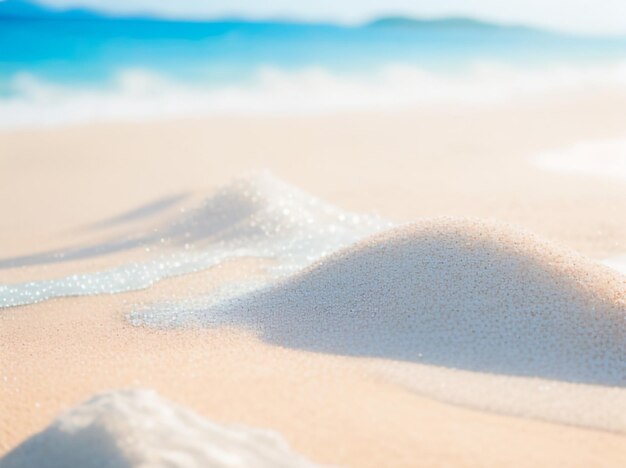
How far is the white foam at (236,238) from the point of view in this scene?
3.28m

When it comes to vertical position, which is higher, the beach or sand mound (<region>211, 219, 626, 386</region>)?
sand mound (<region>211, 219, 626, 386</region>)

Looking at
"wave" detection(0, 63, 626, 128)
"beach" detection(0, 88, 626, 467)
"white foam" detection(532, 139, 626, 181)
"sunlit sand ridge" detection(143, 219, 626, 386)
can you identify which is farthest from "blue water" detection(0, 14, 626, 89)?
"sunlit sand ridge" detection(143, 219, 626, 386)

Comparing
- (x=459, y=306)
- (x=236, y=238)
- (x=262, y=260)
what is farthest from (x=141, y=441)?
(x=236, y=238)

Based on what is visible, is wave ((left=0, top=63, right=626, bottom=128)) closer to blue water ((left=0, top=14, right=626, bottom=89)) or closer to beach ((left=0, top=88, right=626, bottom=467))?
blue water ((left=0, top=14, right=626, bottom=89))

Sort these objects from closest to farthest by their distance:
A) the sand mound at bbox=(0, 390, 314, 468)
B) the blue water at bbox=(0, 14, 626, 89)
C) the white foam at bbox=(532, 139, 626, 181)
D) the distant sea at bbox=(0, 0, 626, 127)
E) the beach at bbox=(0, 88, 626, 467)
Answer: the sand mound at bbox=(0, 390, 314, 468) < the beach at bbox=(0, 88, 626, 467) < the white foam at bbox=(532, 139, 626, 181) < the distant sea at bbox=(0, 0, 626, 127) < the blue water at bbox=(0, 14, 626, 89)

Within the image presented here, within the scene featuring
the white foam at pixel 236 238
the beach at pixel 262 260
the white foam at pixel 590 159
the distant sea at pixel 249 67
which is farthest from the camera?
the distant sea at pixel 249 67

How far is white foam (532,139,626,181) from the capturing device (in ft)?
18.5

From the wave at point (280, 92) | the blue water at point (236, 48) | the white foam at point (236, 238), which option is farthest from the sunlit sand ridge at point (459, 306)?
the blue water at point (236, 48)

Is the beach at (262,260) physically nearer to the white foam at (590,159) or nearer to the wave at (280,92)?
the white foam at (590,159)

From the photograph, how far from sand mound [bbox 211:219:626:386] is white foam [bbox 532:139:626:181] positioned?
10.2 feet

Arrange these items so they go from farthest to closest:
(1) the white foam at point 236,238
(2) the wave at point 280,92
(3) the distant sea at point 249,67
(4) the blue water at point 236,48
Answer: (4) the blue water at point 236,48
(3) the distant sea at point 249,67
(2) the wave at point 280,92
(1) the white foam at point 236,238

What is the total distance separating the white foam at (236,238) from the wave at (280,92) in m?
8.26

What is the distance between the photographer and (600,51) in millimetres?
27406

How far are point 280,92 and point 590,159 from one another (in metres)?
11.7
